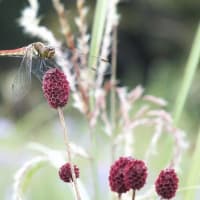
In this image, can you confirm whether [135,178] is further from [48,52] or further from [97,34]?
[97,34]

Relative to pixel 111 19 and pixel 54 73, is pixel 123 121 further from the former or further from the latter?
pixel 54 73

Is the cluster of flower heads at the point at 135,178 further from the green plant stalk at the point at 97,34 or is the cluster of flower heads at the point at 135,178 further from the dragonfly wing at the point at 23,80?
the green plant stalk at the point at 97,34

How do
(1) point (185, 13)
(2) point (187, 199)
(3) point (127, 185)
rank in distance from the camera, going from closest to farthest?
(3) point (127, 185)
(2) point (187, 199)
(1) point (185, 13)

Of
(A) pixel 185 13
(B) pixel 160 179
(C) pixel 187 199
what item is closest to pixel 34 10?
(C) pixel 187 199

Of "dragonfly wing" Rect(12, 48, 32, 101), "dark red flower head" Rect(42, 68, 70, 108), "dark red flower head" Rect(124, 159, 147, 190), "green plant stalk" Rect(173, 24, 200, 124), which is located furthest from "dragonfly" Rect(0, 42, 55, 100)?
"green plant stalk" Rect(173, 24, 200, 124)

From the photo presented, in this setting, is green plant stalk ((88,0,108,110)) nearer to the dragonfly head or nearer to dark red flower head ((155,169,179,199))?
the dragonfly head

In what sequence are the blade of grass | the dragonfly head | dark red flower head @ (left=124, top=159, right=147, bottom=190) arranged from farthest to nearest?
1. the blade of grass
2. the dragonfly head
3. dark red flower head @ (left=124, top=159, right=147, bottom=190)

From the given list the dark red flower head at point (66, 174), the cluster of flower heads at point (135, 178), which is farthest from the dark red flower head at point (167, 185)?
the dark red flower head at point (66, 174)
